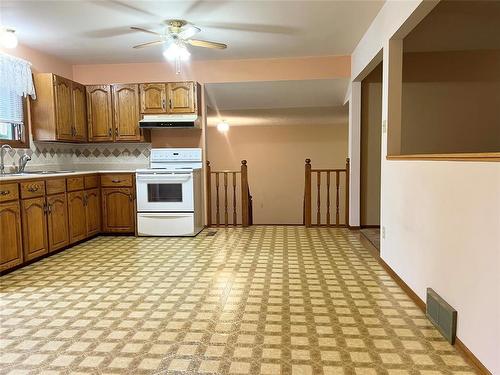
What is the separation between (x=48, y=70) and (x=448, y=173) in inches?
188

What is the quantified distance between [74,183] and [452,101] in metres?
4.78

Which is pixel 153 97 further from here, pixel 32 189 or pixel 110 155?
pixel 32 189

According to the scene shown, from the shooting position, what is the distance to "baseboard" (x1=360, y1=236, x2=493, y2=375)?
1.66 meters

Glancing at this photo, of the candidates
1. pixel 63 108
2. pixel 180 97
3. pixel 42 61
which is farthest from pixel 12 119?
pixel 180 97

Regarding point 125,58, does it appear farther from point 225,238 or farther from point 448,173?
point 448,173

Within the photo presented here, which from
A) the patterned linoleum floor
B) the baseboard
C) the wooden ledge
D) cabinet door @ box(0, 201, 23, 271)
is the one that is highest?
the wooden ledge

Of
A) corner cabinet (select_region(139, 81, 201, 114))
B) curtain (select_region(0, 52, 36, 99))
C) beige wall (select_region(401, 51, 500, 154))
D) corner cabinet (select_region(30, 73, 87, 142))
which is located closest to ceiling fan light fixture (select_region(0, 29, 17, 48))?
curtain (select_region(0, 52, 36, 99))

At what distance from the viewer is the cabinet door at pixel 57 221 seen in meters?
3.71

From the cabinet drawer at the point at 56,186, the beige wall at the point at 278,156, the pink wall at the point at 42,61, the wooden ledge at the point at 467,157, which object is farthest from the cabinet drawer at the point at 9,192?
the beige wall at the point at 278,156

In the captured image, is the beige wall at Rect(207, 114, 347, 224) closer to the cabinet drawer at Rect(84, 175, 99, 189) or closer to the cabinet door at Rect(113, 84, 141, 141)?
the cabinet door at Rect(113, 84, 141, 141)

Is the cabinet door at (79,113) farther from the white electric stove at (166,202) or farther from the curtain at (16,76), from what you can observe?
the white electric stove at (166,202)

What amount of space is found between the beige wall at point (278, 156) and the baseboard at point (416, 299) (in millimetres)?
4581

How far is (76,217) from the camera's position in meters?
4.20

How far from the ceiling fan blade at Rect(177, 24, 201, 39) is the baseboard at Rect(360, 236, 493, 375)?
9.46 feet
